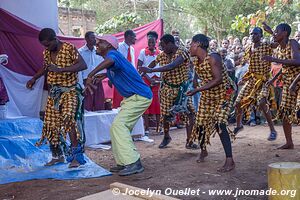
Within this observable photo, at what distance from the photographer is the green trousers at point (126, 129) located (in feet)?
16.0

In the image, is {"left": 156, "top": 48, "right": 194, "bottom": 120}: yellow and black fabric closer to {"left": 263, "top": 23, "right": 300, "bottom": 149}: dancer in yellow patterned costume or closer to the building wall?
{"left": 263, "top": 23, "right": 300, "bottom": 149}: dancer in yellow patterned costume

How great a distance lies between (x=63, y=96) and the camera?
514 cm

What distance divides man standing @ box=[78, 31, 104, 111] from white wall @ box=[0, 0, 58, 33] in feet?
1.97

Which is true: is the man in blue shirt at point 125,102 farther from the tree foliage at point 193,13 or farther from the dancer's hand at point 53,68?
the tree foliage at point 193,13

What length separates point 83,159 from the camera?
5332 mm

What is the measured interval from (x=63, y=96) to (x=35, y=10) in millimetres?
2331

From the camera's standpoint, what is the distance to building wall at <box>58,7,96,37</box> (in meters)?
16.9

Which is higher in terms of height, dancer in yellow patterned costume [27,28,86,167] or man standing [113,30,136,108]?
A: man standing [113,30,136,108]

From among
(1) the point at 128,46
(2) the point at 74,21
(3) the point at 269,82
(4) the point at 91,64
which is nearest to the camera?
(3) the point at 269,82

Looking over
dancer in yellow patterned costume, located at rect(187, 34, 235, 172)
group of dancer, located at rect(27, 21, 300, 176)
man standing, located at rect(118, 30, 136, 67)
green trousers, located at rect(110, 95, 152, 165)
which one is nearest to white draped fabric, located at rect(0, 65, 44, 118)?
group of dancer, located at rect(27, 21, 300, 176)

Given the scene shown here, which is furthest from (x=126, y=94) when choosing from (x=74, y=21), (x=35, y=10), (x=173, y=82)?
(x=74, y=21)

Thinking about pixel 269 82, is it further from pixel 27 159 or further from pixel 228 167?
pixel 27 159

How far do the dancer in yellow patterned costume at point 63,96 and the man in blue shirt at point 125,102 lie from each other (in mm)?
335

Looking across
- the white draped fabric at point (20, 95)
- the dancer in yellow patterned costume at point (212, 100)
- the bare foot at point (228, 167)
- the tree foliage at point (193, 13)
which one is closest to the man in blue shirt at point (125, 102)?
the dancer in yellow patterned costume at point (212, 100)
